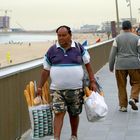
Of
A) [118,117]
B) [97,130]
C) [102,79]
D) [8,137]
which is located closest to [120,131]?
[97,130]

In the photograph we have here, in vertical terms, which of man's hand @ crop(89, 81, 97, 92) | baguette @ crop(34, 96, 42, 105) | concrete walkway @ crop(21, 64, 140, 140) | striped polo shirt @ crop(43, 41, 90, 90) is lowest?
concrete walkway @ crop(21, 64, 140, 140)

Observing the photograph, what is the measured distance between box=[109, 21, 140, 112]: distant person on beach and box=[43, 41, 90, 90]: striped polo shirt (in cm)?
284

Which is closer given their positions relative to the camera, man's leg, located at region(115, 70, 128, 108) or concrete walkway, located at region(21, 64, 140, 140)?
concrete walkway, located at region(21, 64, 140, 140)

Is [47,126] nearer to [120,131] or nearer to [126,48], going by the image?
[120,131]

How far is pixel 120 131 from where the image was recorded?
308 inches

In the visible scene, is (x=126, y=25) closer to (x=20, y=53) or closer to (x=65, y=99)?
(x=65, y=99)

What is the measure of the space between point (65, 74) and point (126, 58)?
309 centimetres

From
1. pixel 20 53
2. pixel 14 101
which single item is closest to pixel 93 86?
pixel 14 101

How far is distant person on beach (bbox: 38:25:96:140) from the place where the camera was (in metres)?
6.44

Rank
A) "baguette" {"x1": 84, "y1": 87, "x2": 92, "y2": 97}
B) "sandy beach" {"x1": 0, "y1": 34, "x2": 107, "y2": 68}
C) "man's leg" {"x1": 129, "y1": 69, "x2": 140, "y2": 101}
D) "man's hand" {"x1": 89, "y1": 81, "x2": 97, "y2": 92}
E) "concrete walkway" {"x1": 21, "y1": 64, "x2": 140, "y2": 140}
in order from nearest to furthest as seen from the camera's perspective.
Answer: "baguette" {"x1": 84, "y1": 87, "x2": 92, "y2": 97}, "man's hand" {"x1": 89, "y1": 81, "x2": 97, "y2": 92}, "concrete walkway" {"x1": 21, "y1": 64, "x2": 140, "y2": 140}, "man's leg" {"x1": 129, "y1": 69, "x2": 140, "y2": 101}, "sandy beach" {"x1": 0, "y1": 34, "x2": 107, "y2": 68}

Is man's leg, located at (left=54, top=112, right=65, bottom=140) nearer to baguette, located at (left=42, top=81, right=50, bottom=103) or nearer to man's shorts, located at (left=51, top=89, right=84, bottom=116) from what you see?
man's shorts, located at (left=51, top=89, right=84, bottom=116)

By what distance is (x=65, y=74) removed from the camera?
6.42m

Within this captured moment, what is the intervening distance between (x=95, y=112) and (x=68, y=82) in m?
0.51

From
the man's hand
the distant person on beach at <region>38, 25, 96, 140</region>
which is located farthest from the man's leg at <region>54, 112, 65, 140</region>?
the man's hand
